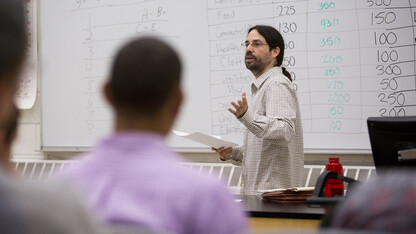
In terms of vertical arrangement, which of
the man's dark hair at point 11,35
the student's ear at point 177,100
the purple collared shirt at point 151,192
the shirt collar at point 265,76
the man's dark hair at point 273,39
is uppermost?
the man's dark hair at point 273,39


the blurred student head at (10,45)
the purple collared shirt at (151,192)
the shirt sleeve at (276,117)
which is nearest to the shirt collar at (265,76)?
the shirt sleeve at (276,117)

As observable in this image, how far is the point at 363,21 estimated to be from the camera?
3.59 meters

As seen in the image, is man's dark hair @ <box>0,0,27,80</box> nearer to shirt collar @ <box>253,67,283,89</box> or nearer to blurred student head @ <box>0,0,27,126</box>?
blurred student head @ <box>0,0,27,126</box>

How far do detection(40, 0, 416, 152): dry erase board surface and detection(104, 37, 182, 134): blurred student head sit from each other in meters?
2.13

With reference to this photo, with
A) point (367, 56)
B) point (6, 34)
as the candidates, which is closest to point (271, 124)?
point (367, 56)

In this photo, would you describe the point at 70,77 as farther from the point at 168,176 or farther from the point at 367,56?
the point at 168,176

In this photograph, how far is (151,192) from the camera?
3.21ft

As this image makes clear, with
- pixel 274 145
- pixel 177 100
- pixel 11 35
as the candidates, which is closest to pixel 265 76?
pixel 274 145

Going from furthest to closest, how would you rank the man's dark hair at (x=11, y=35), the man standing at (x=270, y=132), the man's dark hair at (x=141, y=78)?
the man standing at (x=270, y=132)
the man's dark hair at (x=141, y=78)
the man's dark hair at (x=11, y=35)

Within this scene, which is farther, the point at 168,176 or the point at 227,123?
the point at 227,123

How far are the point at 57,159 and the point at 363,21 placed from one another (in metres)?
2.59

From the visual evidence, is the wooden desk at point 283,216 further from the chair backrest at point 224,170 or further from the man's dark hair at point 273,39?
the man's dark hair at point 273,39

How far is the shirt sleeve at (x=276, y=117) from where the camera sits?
281cm

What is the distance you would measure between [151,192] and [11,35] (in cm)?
43
